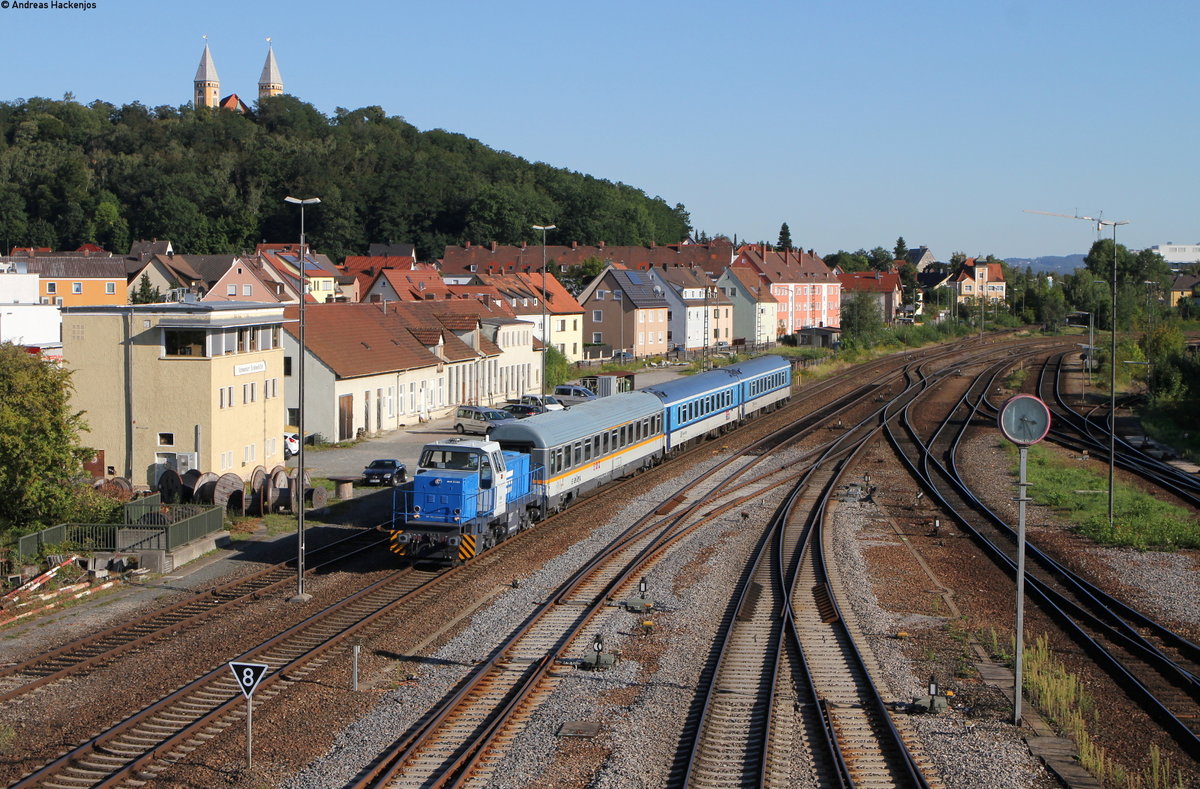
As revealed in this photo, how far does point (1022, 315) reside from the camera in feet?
495

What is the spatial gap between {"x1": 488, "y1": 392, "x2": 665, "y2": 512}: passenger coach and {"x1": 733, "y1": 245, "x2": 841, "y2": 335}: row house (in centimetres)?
7920

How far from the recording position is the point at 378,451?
4175 cm

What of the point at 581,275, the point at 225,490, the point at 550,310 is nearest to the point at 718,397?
the point at 225,490

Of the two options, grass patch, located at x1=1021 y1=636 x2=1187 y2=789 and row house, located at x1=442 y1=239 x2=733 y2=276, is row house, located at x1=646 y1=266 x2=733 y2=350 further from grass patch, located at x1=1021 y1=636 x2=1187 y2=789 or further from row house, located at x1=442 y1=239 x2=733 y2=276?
grass patch, located at x1=1021 y1=636 x2=1187 y2=789

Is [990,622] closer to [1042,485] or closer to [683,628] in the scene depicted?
[683,628]

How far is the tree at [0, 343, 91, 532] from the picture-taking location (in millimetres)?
25016

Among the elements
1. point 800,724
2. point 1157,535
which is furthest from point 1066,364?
point 800,724

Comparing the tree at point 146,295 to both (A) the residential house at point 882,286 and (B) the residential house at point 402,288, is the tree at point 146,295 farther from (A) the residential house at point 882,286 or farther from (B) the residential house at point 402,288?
(A) the residential house at point 882,286

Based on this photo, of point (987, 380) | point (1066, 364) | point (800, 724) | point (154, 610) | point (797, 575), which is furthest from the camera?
point (1066, 364)

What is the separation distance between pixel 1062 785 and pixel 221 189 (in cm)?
15816

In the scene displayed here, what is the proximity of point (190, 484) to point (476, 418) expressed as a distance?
61.0 ft

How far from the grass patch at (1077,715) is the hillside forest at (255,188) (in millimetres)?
139114

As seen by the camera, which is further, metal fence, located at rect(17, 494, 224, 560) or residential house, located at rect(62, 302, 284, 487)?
residential house, located at rect(62, 302, 284, 487)

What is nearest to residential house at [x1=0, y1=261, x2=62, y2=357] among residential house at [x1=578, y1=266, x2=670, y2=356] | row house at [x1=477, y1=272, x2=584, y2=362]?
row house at [x1=477, y1=272, x2=584, y2=362]
